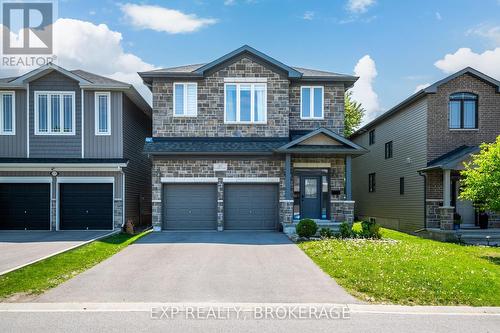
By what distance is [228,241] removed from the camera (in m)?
15.5

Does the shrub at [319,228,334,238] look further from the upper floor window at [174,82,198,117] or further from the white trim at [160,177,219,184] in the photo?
the upper floor window at [174,82,198,117]

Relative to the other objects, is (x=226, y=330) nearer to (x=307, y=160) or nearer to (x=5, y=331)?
(x=5, y=331)

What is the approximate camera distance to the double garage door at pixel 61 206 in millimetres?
18641

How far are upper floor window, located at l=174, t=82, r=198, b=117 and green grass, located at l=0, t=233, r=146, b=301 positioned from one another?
6774 mm

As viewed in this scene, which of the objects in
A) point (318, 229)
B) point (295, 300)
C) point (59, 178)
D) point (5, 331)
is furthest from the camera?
point (59, 178)

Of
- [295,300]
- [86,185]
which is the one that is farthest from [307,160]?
[295,300]

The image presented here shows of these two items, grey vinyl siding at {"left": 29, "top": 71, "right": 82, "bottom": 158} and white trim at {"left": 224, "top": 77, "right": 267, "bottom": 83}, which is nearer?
grey vinyl siding at {"left": 29, "top": 71, "right": 82, "bottom": 158}

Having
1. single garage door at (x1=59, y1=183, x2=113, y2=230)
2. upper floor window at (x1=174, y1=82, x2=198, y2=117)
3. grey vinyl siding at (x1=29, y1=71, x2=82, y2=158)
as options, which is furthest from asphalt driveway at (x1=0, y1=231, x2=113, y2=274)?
upper floor window at (x1=174, y1=82, x2=198, y2=117)

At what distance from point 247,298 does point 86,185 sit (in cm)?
1267

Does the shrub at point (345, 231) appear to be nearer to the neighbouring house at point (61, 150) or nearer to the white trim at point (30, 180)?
the neighbouring house at point (61, 150)

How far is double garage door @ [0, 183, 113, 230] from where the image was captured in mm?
18641

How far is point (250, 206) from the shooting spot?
19.0 metres

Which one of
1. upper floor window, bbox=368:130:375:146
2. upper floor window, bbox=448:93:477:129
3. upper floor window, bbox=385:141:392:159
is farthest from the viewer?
upper floor window, bbox=368:130:375:146

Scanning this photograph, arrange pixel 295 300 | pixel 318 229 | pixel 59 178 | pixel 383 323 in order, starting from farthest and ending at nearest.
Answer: pixel 59 178
pixel 318 229
pixel 295 300
pixel 383 323
